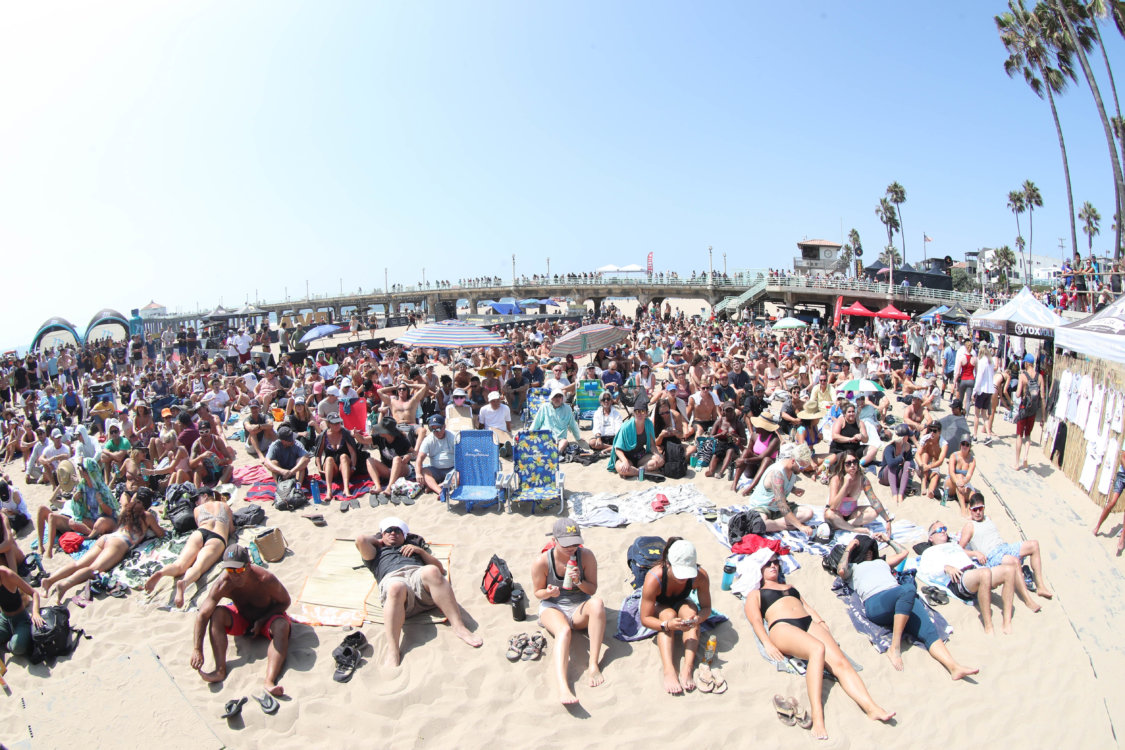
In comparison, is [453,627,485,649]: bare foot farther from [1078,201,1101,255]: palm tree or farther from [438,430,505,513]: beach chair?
[1078,201,1101,255]: palm tree

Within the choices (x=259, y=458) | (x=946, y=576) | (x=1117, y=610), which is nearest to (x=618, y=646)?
(x=946, y=576)

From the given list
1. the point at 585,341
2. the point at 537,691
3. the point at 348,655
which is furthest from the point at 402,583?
the point at 585,341

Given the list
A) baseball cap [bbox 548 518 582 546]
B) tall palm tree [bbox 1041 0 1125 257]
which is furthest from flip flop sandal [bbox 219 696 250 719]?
tall palm tree [bbox 1041 0 1125 257]

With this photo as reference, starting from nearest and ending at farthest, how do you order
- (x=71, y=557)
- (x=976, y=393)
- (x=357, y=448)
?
1. (x=71, y=557)
2. (x=357, y=448)
3. (x=976, y=393)

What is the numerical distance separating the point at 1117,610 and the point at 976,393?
4.91 meters

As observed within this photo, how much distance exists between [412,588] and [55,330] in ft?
88.3

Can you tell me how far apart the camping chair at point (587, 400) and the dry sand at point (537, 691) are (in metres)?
4.70

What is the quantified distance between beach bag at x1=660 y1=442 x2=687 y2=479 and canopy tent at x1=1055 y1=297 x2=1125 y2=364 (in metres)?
4.17

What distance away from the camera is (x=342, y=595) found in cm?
446

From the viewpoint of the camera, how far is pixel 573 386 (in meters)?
9.96

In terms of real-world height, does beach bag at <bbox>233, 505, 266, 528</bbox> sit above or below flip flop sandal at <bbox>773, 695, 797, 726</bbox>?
above

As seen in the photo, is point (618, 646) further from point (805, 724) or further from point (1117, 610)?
point (1117, 610)

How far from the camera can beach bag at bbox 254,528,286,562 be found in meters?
5.05

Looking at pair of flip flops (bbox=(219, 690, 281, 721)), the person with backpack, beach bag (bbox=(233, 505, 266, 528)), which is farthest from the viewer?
beach bag (bbox=(233, 505, 266, 528))
